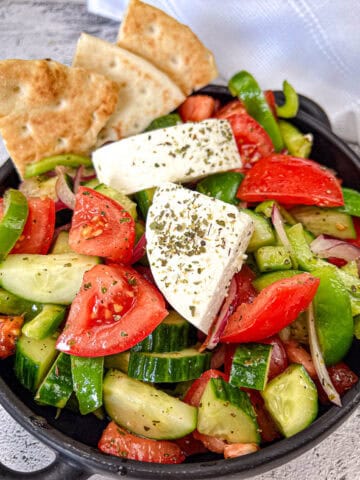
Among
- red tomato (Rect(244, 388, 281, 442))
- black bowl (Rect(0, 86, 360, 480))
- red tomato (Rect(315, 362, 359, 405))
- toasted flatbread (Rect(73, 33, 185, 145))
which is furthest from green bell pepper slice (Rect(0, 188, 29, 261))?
red tomato (Rect(315, 362, 359, 405))

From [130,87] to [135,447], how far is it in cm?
166

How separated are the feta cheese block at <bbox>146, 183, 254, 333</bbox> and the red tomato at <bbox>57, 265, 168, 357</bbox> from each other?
0.35ft

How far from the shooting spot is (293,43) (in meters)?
3.69

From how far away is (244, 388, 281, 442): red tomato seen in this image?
7.25 feet

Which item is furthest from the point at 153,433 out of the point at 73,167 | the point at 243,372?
the point at 73,167

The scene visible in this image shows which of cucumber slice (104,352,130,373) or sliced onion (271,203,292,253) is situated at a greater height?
sliced onion (271,203,292,253)

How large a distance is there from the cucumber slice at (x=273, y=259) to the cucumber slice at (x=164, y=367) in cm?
44

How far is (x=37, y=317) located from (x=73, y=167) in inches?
34.0

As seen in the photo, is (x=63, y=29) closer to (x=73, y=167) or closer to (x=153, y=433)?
(x=73, y=167)

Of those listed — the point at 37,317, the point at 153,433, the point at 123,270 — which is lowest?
the point at 153,433

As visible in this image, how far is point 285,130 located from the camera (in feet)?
9.91

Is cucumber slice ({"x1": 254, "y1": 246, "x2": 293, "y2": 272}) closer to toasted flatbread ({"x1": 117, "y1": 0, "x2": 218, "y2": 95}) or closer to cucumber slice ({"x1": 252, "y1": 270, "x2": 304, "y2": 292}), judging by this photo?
cucumber slice ({"x1": 252, "y1": 270, "x2": 304, "y2": 292})

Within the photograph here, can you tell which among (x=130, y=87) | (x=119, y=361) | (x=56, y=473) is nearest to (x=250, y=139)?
(x=130, y=87)

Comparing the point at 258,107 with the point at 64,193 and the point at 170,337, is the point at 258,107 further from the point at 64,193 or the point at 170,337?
the point at 170,337
